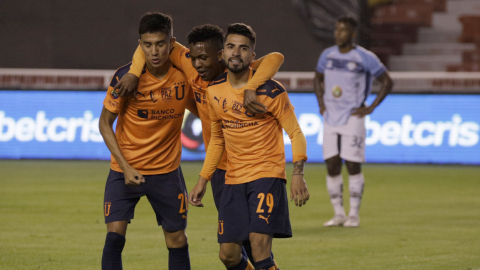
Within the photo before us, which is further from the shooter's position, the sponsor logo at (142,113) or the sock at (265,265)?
the sponsor logo at (142,113)

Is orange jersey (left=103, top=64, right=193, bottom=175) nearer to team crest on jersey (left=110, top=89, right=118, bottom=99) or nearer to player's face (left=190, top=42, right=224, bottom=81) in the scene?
team crest on jersey (left=110, top=89, right=118, bottom=99)

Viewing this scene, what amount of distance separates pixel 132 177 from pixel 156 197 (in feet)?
1.23

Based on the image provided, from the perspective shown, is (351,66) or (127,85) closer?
(127,85)

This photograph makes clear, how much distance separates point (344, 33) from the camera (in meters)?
8.10

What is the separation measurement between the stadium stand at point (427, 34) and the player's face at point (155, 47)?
1640 cm

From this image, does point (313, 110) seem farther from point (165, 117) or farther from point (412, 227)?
point (165, 117)

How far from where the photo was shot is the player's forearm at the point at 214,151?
4.71 metres

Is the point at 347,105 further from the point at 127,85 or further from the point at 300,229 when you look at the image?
the point at 127,85

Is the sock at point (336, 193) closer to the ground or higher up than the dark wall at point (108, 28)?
closer to the ground

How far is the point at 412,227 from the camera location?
771 centimetres

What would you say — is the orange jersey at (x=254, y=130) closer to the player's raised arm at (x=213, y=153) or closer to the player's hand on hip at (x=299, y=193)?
the player's raised arm at (x=213, y=153)

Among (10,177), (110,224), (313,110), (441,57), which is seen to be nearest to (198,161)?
(313,110)

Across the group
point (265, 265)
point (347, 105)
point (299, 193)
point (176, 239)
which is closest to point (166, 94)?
point (176, 239)

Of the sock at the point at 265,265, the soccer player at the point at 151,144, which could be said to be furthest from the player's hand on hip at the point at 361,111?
the sock at the point at 265,265
